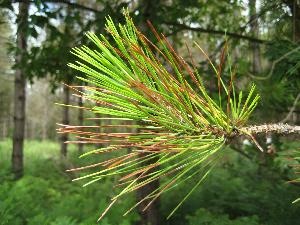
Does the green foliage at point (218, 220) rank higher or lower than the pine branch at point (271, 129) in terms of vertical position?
lower

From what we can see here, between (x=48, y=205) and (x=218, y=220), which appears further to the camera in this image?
(x=48, y=205)

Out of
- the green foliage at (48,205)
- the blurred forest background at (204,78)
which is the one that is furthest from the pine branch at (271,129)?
the green foliage at (48,205)

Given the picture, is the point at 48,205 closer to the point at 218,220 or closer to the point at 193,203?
the point at 193,203

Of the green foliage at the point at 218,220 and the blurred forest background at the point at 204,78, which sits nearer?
the blurred forest background at the point at 204,78

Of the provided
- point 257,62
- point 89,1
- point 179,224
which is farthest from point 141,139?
point 89,1

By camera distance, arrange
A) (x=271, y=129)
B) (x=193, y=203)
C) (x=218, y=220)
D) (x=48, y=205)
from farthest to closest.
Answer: (x=48, y=205) < (x=193, y=203) < (x=218, y=220) < (x=271, y=129)

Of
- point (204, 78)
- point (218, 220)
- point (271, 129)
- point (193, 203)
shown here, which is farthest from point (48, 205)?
point (271, 129)

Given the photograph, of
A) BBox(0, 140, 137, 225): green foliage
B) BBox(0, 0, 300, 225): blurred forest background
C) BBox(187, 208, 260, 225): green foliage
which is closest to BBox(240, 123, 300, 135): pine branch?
BBox(0, 0, 300, 225): blurred forest background

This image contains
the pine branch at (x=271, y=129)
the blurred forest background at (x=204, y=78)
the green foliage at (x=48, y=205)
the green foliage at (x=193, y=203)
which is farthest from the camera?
the green foliage at (x=193, y=203)

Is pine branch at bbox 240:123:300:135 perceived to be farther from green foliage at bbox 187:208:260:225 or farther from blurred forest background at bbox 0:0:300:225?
green foliage at bbox 187:208:260:225

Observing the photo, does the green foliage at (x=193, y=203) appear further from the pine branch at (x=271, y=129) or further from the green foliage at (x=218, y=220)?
the pine branch at (x=271, y=129)

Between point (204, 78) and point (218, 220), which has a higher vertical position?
point (204, 78)

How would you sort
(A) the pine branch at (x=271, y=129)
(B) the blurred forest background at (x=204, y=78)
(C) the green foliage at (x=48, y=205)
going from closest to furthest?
1. (A) the pine branch at (x=271, y=129)
2. (B) the blurred forest background at (x=204, y=78)
3. (C) the green foliage at (x=48, y=205)
